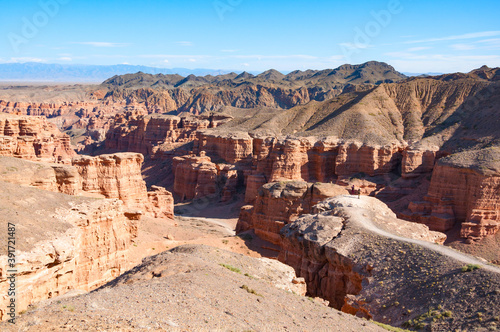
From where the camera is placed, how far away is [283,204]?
118 feet

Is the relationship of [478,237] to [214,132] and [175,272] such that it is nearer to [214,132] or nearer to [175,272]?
[175,272]

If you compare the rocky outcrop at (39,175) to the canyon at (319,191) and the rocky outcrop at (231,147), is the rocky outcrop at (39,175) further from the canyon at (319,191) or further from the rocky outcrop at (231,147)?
the rocky outcrop at (231,147)

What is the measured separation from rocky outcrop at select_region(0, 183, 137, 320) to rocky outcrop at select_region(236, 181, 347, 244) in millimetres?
14767

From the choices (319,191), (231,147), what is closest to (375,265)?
(319,191)

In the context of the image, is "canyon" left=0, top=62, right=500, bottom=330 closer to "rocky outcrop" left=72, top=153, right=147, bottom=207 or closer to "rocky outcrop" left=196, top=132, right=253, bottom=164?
"rocky outcrop" left=72, top=153, right=147, bottom=207

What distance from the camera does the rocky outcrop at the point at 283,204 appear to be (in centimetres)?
3534

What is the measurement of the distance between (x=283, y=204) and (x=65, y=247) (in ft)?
69.8

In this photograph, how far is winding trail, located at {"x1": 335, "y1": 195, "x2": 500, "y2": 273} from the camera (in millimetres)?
21239

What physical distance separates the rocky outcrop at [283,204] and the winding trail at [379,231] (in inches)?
114

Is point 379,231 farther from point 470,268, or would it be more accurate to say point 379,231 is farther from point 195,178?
point 195,178

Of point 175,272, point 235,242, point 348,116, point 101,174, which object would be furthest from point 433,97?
point 175,272

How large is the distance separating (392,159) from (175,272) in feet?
145

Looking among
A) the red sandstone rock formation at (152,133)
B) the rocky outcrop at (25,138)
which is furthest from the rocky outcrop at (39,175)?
the red sandstone rock formation at (152,133)

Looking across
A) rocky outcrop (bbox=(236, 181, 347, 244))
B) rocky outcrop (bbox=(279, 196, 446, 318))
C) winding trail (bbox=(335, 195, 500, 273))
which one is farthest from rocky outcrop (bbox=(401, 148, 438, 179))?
rocky outcrop (bbox=(279, 196, 446, 318))
